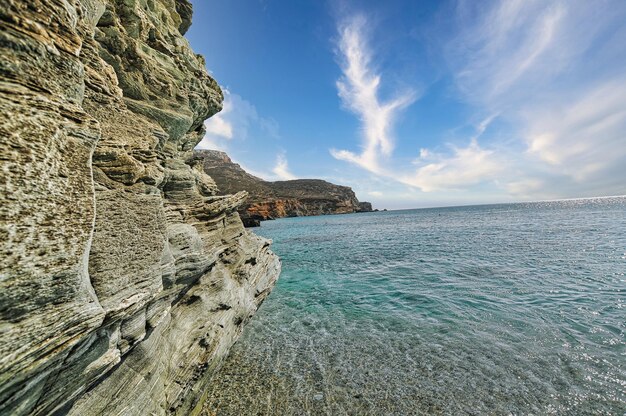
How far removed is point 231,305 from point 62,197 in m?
7.96

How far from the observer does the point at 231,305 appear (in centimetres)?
1062

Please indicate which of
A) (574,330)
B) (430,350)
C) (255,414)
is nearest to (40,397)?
(255,414)

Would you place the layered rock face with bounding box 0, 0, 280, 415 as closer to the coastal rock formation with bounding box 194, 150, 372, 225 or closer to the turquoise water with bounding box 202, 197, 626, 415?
the turquoise water with bounding box 202, 197, 626, 415

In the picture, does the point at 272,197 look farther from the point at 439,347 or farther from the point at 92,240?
the point at 92,240

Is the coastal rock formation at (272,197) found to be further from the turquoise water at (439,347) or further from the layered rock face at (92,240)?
the layered rock face at (92,240)

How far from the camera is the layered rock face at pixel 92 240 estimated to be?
333cm

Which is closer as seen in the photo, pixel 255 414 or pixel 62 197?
pixel 62 197

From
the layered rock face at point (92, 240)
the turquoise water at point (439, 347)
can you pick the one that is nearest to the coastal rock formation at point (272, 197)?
the turquoise water at point (439, 347)

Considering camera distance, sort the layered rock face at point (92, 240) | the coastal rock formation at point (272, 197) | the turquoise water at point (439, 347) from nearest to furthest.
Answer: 1. the layered rock face at point (92, 240)
2. the turquoise water at point (439, 347)
3. the coastal rock formation at point (272, 197)

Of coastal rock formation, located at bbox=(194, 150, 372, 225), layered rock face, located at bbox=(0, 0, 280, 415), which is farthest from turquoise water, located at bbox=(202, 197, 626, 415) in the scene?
coastal rock formation, located at bbox=(194, 150, 372, 225)

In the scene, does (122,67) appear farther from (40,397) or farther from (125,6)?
(40,397)

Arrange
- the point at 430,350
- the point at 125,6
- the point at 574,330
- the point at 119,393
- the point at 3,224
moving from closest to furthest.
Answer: the point at 3,224
the point at 119,393
the point at 430,350
the point at 574,330
the point at 125,6

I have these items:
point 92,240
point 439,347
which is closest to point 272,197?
point 439,347

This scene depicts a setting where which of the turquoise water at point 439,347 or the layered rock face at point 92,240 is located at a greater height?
the layered rock face at point 92,240
